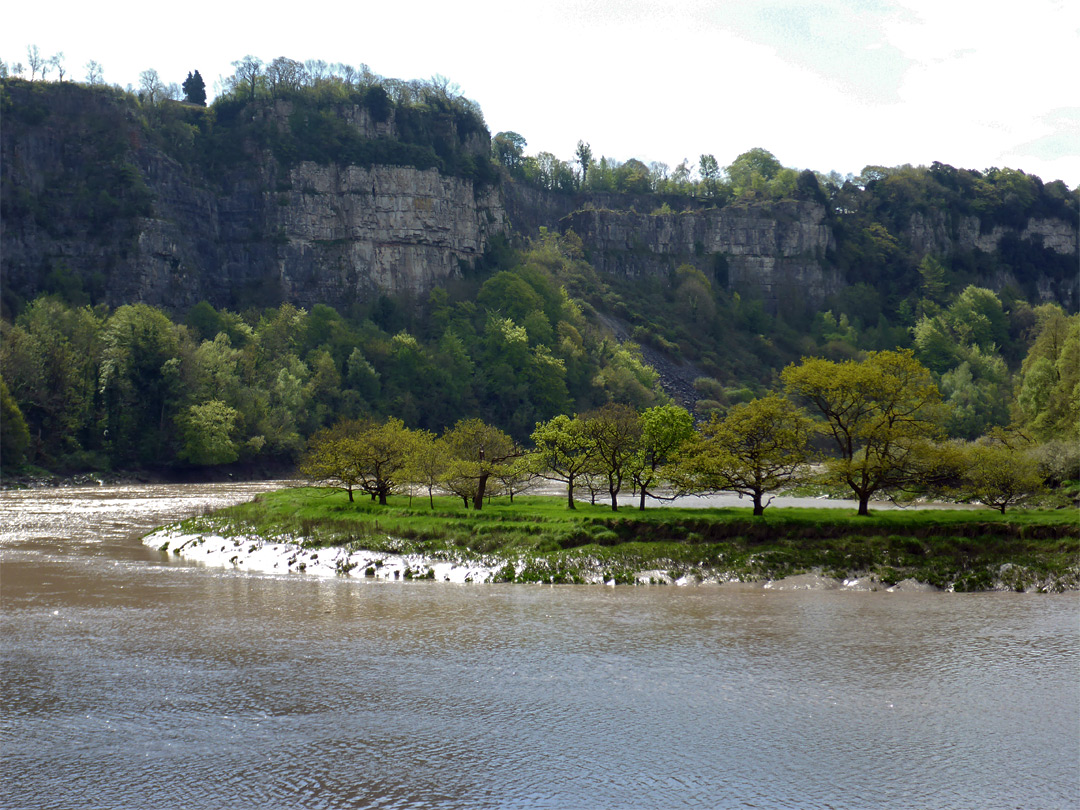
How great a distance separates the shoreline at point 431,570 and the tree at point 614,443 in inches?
326

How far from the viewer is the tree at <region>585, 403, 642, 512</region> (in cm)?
4322

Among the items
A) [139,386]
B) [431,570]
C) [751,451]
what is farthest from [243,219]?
[751,451]

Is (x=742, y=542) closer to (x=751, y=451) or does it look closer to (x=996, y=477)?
(x=751, y=451)

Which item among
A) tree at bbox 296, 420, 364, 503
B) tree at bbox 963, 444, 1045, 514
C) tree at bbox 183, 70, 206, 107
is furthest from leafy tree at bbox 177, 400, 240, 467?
tree at bbox 183, 70, 206, 107

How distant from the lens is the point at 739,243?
648 feet

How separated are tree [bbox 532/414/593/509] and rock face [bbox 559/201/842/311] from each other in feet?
500

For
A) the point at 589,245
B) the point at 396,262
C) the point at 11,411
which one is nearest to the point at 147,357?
the point at 11,411

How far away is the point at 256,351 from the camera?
113m

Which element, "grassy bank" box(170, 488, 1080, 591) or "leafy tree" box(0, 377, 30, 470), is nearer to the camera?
"grassy bank" box(170, 488, 1080, 591)

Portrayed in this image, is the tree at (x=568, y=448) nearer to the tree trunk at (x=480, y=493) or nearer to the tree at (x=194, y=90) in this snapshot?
the tree trunk at (x=480, y=493)

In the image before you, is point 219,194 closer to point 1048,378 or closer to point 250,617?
point 1048,378

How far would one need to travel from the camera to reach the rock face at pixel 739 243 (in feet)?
640

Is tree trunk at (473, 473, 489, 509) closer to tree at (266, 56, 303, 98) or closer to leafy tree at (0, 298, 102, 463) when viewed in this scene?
leafy tree at (0, 298, 102, 463)

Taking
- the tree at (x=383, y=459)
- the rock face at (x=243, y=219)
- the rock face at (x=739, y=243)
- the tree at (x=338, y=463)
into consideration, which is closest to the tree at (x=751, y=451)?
the tree at (x=383, y=459)
